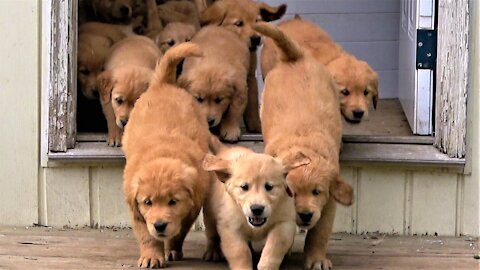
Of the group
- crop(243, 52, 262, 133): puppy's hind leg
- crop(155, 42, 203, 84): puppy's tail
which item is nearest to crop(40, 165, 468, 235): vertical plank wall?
crop(155, 42, 203, 84): puppy's tail

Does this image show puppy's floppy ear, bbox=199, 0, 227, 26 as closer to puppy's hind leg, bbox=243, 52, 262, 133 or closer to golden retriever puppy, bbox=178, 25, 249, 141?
puppy's hind leg, bbox=243, 52, 262, 133

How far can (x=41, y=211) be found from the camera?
6125 mm

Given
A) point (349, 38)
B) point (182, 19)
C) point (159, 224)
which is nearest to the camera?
point (159, 224)

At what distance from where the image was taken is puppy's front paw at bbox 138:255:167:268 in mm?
5016

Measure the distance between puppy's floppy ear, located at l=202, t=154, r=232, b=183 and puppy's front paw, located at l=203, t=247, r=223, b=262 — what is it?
0.53 meters

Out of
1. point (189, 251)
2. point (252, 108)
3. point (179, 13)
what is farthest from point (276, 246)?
point (179, 13)

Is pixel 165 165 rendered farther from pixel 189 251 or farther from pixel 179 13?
pixel 179 13

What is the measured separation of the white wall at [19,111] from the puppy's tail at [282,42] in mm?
1305

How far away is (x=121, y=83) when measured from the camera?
19.8ft

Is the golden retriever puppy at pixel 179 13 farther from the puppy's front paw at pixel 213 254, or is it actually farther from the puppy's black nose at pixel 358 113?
the puppy's front paw at pixel 213 254

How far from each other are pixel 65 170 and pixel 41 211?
277 mm

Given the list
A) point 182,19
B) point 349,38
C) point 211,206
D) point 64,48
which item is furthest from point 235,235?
point 349,38

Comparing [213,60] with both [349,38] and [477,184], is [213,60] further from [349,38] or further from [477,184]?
[349,38]

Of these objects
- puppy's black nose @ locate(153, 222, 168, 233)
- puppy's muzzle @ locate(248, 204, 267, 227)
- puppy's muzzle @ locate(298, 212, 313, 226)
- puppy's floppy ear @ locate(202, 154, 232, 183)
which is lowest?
puppy's black nose @ locate(153, 222, 168, 233)
